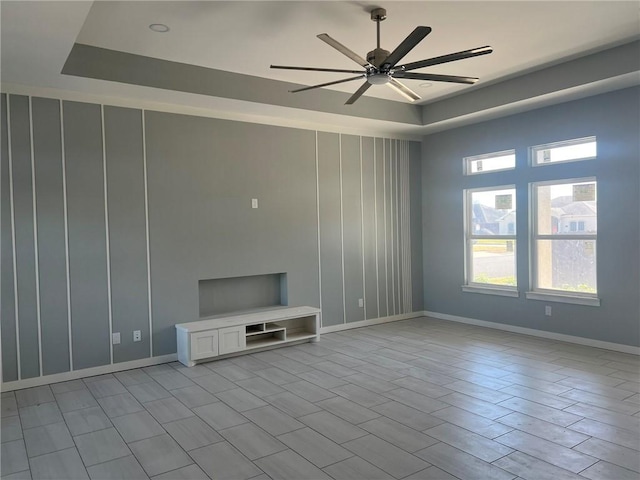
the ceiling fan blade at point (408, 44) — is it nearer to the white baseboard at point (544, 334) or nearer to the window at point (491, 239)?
the window at point (491, 239)

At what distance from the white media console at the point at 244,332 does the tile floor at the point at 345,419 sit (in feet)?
0.53

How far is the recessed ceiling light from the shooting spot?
364 cm

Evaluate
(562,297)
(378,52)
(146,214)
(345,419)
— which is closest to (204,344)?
(146,214)

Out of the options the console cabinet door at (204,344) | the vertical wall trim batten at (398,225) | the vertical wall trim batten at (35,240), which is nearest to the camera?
the vertical wall trim batten at (35,240)

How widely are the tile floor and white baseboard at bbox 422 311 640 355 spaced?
0.51ft

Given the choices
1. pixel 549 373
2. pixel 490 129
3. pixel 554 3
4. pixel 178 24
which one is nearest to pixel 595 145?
pixel 490 129

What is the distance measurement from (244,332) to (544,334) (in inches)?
144

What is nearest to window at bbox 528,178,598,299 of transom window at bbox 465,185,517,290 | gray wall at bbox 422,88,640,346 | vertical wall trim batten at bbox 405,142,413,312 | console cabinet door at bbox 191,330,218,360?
gray wall at bbox 422,88,640,346

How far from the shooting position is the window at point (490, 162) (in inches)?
238

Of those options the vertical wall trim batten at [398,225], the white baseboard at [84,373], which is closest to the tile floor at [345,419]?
the white baseboard at [84,373]

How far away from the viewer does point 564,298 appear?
17.8 ft

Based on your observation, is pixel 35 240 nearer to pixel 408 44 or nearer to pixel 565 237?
pixel 408 44

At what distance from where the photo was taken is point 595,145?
5.14 m

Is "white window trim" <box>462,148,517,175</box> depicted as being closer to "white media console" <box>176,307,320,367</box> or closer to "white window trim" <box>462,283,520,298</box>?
"white window trim" <box>462,283,520,298</box>
